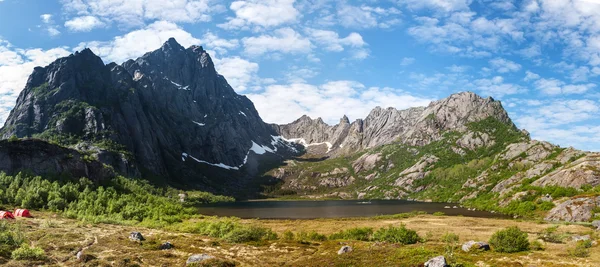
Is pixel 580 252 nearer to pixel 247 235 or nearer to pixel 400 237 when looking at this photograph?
pixel 400 237

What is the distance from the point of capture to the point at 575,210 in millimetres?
89688

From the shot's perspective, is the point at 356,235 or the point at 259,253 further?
the point at 356,235

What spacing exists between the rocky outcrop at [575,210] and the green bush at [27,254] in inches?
4394

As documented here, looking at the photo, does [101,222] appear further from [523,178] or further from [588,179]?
[523,178]

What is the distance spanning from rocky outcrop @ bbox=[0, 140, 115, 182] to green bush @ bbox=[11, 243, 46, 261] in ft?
288

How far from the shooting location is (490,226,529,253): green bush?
39000 millimetres

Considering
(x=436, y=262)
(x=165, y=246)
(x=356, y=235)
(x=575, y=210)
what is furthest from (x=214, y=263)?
(x=575, y=210)

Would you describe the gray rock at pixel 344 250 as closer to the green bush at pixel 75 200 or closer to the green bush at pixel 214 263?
the green bush at pixel 214 263

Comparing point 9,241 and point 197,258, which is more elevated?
point 9,241

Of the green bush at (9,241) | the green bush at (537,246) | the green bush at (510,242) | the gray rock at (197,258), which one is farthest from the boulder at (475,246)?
the green bush at (9,241)

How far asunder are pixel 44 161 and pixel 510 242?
5282 inches

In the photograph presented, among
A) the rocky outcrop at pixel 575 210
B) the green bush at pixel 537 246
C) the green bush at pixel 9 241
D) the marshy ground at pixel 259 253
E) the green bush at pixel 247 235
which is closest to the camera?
the marshy ground at pixel 259 253

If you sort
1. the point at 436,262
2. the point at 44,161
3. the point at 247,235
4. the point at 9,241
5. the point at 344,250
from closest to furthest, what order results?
the point at 436,262 < the point at 9,241 < the point at 344,250 < the point at 247,235 < the point at 44,161

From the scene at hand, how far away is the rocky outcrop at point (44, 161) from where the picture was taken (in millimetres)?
108375
